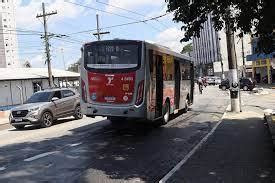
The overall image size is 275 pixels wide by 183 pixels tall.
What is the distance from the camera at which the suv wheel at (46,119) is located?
60.4 feet

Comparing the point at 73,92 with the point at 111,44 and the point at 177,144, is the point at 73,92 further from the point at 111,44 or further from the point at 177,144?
the point at 177,144

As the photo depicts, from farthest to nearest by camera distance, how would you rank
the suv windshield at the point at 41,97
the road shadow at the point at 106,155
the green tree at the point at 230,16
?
1. the suv windshield at the point at 41,97
2. the green tree at the point at 230,16
3. the road shadow at the point at 106,155

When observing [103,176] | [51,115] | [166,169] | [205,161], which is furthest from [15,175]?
[51,115]

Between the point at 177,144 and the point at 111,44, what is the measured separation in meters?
4.22

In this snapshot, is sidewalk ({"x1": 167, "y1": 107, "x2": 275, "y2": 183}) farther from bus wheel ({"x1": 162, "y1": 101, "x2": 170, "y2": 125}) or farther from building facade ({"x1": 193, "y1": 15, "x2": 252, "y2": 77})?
building facade ({"x1": 193, "y1": 15, "x2": 252, "y2": 77})

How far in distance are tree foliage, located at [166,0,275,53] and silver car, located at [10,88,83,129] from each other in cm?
971

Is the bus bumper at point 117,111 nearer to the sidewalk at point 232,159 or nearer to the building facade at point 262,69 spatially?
the sidewalk at point 232,159

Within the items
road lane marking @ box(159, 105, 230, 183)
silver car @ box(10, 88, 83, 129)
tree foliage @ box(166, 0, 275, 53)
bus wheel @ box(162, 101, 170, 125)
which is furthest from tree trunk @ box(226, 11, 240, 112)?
tree foliage @ box(166, 0, 275, 53)

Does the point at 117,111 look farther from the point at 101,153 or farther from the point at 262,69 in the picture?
the point at 262,69

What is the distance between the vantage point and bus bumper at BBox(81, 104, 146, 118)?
1334cm

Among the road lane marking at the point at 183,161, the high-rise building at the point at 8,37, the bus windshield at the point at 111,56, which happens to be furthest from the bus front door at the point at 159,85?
the high-rise building at the point at 8,37

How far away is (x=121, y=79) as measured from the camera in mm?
13539

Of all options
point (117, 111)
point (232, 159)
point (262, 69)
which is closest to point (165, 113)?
point (117, 111)

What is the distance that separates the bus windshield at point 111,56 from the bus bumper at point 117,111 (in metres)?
1.37
